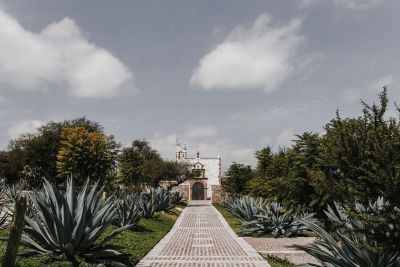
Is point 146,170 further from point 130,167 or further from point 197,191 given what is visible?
point 197,191

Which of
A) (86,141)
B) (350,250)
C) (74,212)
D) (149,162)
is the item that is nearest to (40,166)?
(86,141)

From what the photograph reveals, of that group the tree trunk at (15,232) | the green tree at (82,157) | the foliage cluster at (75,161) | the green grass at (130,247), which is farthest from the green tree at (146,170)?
the tree trunk at (15,232)

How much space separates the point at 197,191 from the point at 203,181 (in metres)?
1.93

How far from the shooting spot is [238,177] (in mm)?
42750

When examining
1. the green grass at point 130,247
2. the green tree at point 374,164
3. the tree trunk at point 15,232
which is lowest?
the green grass at point 130,247

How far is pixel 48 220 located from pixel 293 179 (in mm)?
7884

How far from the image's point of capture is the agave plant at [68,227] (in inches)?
316

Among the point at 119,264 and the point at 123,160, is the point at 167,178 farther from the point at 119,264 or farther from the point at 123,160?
the point at 119,264

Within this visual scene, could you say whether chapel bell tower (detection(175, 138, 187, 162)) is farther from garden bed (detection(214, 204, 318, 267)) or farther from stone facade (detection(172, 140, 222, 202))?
garden bed (detection(214, 204, 318, 267))

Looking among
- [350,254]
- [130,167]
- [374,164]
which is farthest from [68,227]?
[130,167]

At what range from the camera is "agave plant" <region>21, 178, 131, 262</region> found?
8.04 m

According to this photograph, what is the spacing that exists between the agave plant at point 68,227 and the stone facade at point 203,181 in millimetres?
55365

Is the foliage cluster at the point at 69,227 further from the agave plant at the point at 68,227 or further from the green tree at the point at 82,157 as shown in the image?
the green tree at the point at 82,157

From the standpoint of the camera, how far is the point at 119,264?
8555 mm
